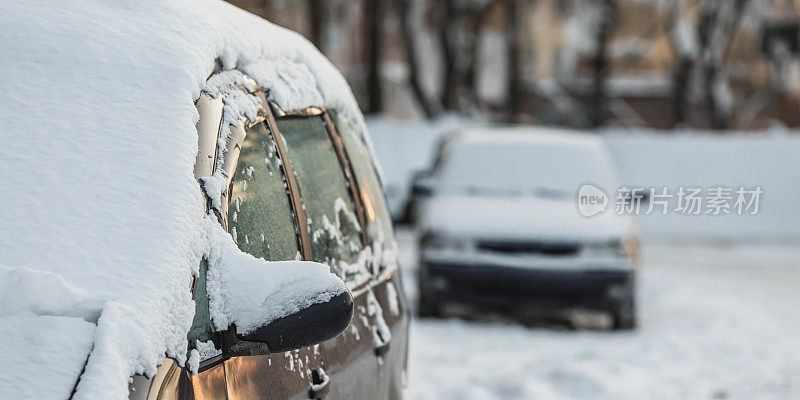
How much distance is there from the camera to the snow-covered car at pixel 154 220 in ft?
6.44

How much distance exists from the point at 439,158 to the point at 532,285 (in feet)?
7.38

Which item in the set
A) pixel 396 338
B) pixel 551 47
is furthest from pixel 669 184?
pixel 551 47

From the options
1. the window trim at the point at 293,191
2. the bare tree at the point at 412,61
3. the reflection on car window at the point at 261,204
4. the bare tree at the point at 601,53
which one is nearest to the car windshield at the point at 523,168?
the window trim at the point at 293,191

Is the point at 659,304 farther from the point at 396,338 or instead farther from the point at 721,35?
the point at 721,35

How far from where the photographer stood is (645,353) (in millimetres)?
8414

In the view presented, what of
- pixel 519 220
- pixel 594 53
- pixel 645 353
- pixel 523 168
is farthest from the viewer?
pixel 594 53

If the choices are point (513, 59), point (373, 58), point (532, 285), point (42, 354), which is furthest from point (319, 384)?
point (513, 59)

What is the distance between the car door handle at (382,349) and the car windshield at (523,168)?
6847 mm

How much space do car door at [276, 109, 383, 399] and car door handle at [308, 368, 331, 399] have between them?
0.04 meters

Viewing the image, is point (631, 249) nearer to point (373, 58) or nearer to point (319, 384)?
point (319, 384)

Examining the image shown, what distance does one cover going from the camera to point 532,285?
9.10 m

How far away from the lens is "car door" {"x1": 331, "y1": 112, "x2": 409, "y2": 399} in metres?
3.35

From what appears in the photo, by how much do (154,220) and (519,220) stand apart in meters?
7.36

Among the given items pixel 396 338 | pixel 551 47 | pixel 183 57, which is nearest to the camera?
pixel 183 57
